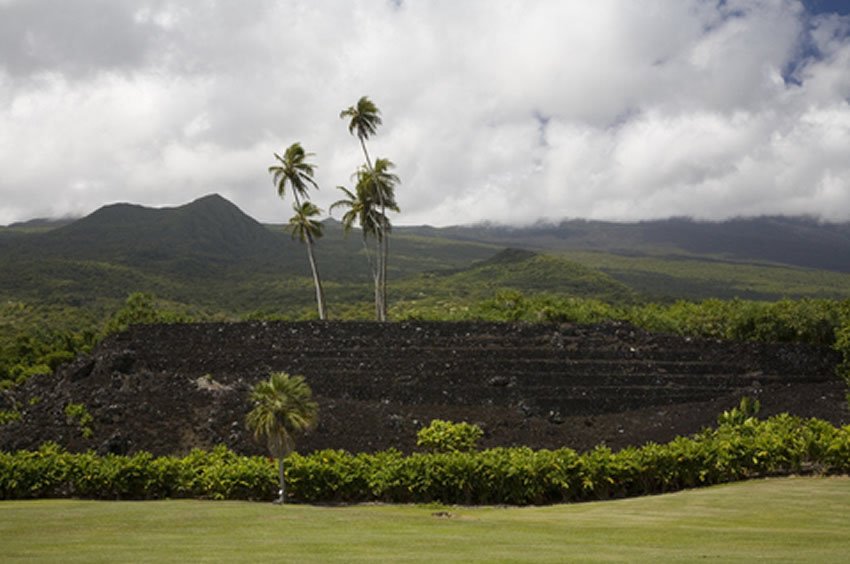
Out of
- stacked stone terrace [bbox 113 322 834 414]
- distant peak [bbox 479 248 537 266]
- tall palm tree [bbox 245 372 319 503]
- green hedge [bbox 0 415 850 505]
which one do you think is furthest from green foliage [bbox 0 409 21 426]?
distant peak [bbox 479 248 537 266]

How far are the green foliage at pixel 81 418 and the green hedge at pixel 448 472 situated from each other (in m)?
3.44

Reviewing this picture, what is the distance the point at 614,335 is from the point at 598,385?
539 centimetres

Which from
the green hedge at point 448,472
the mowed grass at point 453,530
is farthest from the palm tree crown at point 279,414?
the mowed grass at point 453,530

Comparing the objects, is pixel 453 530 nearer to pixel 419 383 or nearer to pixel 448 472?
pixel 448 472

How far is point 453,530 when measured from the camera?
14422 mm

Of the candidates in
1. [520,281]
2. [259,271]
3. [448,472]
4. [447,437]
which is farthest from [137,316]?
[259,271]

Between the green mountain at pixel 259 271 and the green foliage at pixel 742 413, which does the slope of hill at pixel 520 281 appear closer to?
the green mountain at pixel 259 271

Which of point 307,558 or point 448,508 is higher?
point 307,558

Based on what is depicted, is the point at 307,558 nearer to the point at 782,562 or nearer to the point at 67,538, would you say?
the point at 67,538

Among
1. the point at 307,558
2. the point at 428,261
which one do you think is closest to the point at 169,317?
the point at 307,558

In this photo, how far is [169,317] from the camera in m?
53.4

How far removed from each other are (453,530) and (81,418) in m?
17.2

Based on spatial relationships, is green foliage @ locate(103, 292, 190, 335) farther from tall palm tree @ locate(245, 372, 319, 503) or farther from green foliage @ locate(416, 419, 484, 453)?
tall palm tree @ locate(245, 372, 319, 503)

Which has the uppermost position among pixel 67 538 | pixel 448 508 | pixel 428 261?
pixel 428 261
